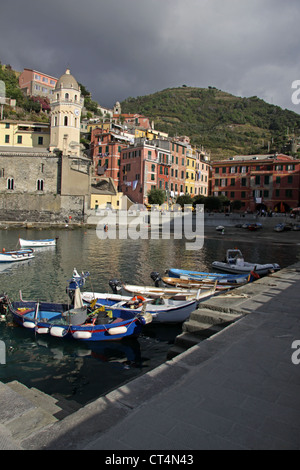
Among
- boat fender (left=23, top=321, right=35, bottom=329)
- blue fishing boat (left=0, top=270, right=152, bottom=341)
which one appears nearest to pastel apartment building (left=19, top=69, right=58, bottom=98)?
blue fishing boat (left=0, top=270, right=152, bottom=341)

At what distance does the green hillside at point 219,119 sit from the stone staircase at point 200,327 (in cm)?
8694

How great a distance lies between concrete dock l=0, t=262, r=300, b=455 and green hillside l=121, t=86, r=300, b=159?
294 ft

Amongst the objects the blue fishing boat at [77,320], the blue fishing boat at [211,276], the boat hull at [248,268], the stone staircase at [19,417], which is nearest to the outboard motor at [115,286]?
the blue fishing boat at [77,320]

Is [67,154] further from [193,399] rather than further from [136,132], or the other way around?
[193,399]

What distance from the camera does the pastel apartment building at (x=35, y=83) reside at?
9181 cm

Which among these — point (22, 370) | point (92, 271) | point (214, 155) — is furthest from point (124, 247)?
point (214, 155)

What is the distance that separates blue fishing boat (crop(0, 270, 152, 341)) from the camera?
11.6 metres

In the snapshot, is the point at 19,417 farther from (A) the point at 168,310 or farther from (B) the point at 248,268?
(B) the point at 248,268

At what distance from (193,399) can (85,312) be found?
317 inches

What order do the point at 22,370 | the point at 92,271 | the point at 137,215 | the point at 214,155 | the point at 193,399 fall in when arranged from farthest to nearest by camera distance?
the point at 214,155
the point at 137,215
the point at 92,271
the point at 22,370
the point at 193,399

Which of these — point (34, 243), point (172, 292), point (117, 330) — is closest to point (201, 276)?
point (172, 292)

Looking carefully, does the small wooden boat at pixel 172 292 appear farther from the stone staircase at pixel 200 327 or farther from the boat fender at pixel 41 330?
the stone staircase at pixel 200 327

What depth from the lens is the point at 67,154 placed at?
6041 centimetres

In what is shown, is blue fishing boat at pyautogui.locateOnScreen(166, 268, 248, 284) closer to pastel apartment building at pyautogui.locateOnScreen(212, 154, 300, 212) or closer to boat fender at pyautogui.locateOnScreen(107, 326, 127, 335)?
boat fender at pyautogui.locateOnScreen(107, 326, 127, 335)
